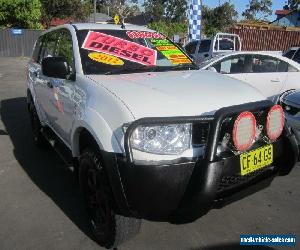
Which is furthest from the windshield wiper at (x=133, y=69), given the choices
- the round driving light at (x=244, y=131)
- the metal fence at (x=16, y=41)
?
the metal fence at (x=16, y=41)

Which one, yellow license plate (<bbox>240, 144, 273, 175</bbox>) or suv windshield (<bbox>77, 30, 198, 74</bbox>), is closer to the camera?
yellow license plate (<bbox>240, 144, 273, 175</bbox>)

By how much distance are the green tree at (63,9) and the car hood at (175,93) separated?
125 ft

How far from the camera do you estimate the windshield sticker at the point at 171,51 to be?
4.56 m

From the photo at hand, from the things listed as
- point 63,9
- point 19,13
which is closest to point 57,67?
point 19,13

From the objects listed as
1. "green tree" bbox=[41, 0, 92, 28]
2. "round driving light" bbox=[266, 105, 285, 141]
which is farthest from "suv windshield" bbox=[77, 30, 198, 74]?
"green tree" bbox=[41, 0, 92, 28]

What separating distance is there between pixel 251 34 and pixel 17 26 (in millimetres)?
17626

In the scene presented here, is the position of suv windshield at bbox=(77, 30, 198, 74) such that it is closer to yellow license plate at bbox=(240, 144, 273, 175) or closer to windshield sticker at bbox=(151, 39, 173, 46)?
windshield sticker at bbox=(151, 39, 173, 46)

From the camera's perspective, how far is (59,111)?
434 centimetres

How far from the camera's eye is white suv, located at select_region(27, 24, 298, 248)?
2756 mm

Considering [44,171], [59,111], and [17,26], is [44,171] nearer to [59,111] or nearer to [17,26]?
[59,111]

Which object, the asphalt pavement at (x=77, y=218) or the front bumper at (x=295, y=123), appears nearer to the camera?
the asphalt pavement at (x=77, y=218)

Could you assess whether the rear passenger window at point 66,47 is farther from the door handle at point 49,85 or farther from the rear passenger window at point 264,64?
the rear passenger window at point 264,64

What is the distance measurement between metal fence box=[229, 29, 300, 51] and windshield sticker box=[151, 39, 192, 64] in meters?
22.3

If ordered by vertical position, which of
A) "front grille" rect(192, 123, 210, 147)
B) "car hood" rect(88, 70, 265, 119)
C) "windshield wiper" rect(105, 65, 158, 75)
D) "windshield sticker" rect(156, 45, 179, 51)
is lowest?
"front grille" rect(192, 123, 210, 147)
